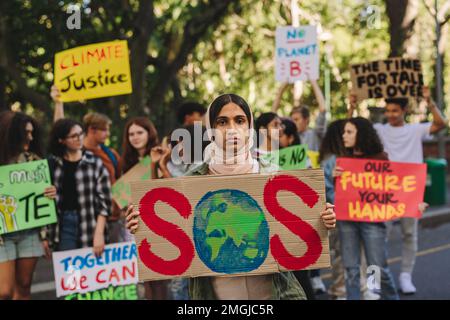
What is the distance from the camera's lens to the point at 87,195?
586 centimetres

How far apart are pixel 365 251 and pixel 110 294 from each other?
78.8 inches

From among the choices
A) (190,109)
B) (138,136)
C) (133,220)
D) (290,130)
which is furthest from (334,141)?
(133,220)

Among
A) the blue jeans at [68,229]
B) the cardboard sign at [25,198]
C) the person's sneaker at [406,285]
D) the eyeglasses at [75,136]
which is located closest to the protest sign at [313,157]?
the person's sneaker at [406,285]

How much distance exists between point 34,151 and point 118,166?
949 mm

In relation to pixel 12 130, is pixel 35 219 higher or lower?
lower

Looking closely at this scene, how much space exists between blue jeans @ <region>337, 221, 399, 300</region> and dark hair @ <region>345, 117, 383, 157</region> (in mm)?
580

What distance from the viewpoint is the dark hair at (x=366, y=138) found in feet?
20.5

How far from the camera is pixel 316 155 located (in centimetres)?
742

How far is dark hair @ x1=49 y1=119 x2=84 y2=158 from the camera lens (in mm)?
5875

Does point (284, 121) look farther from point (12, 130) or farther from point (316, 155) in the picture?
point (12, 130)

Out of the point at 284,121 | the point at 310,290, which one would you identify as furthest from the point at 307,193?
the point at 284,121

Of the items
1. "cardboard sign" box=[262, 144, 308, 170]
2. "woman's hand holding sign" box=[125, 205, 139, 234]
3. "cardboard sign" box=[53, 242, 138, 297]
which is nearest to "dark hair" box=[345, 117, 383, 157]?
"cardboard sign" box=[262, 144, 308, 170]
